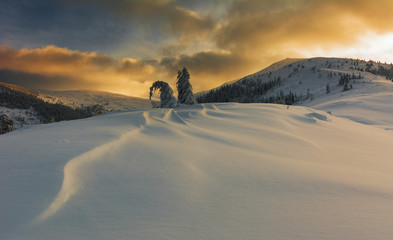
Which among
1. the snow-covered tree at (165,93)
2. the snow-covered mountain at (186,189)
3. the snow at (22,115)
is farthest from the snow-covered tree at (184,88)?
the snow at (22,115)

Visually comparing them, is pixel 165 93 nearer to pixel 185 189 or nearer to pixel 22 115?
pixel 185 189

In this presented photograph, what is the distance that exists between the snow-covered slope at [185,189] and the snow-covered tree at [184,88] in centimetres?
1753

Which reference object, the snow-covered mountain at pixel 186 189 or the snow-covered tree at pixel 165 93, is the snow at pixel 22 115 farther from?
the snow-covered mountain at pixel 186 189

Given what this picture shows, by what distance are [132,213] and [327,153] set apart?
154 inches

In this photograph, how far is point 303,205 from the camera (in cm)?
197

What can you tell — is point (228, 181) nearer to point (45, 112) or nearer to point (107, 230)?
point (107, 230)

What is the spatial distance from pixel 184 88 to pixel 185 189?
20.0 metres

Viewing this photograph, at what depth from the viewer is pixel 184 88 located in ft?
70.8

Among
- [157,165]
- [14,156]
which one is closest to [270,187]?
[157,165]

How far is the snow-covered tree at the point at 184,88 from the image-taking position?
21.4 m

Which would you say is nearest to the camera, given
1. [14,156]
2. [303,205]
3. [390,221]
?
[390,221]

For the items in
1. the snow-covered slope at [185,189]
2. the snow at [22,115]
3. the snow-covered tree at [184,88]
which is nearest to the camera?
the snow-covered slope at [185,189]

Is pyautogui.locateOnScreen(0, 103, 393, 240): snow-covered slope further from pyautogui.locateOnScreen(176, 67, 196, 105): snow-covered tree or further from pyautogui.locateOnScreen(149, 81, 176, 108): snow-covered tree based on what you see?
pyautogui.locateOnScreen(176, 67, 196, 105): snow-covered tree

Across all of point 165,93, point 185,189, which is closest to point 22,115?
point 165,93
